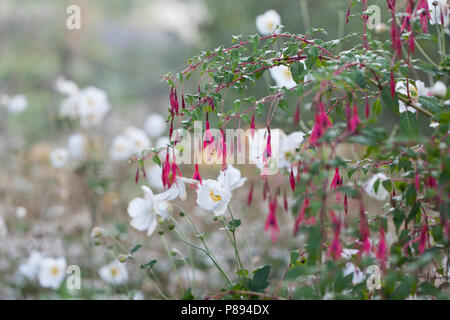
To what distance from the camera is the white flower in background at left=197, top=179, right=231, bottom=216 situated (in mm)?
788

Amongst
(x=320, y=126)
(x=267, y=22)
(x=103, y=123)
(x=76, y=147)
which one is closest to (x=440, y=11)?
(x=320, y=126)

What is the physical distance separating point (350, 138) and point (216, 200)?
0.32 m

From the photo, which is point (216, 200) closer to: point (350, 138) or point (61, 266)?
point (350, 138)

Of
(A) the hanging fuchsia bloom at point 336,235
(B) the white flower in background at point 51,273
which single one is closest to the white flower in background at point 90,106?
(B) the white flower in background at point 51,273

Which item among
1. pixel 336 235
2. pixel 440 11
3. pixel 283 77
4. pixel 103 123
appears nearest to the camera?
pixel 336 235

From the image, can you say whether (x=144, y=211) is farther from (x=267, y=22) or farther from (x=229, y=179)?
(x=267, y=22)

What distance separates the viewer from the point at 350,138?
557 millimetres

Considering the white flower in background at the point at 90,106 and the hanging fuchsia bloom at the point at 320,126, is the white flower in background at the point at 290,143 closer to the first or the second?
the hanging fuchsia bloom at the point at 320,126

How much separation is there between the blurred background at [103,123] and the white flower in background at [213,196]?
0.20 meters

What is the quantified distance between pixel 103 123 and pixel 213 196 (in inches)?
158

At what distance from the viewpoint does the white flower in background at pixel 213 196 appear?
0.79 m

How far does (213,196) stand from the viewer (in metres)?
0.81

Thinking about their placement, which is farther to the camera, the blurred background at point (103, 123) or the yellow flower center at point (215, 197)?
the blurred background at point (103, 123)
